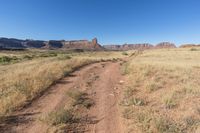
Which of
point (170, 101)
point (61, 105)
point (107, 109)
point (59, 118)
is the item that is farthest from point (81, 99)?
point (170, 101)

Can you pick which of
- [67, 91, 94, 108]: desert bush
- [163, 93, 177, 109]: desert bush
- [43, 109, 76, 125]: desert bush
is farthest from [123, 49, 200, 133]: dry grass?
[43, 109, 76, 125]: desert bush

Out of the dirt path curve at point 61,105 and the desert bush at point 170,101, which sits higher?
the desert bush at point 170,101

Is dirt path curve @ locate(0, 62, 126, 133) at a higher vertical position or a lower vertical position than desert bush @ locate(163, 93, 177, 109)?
lower

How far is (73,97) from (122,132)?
3.87 meters

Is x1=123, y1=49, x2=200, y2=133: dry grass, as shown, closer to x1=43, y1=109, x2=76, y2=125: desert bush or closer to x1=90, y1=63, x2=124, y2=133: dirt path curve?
x1=90, y1=63, x2=124, y2=133: dirt path curve

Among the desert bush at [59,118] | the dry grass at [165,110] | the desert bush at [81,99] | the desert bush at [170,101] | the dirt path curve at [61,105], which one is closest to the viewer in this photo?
the dry grass at [165,110]

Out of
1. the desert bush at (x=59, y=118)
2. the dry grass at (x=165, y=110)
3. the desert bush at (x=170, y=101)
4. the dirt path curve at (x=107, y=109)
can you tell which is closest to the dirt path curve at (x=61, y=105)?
the dirt path curve at (x=107, y=109)

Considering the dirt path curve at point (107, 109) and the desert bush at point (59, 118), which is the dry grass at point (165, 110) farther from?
the desert bush at point (59, 118)

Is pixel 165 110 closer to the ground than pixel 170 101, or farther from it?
closer to the ground

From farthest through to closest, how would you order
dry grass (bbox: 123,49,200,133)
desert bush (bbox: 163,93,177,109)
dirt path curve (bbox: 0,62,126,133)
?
desert bush (bbox: 163,93,177,109)
dirt path curve (bbox: 0,62,126,133)
dry grass (bbox: 123,49,200,133)

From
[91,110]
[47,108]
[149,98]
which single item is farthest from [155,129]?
[47,108]

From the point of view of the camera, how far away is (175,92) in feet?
32.6

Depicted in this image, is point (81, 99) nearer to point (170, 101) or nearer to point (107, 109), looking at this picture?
point (107, 109)

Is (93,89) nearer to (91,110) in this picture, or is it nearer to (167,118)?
(91,110)
